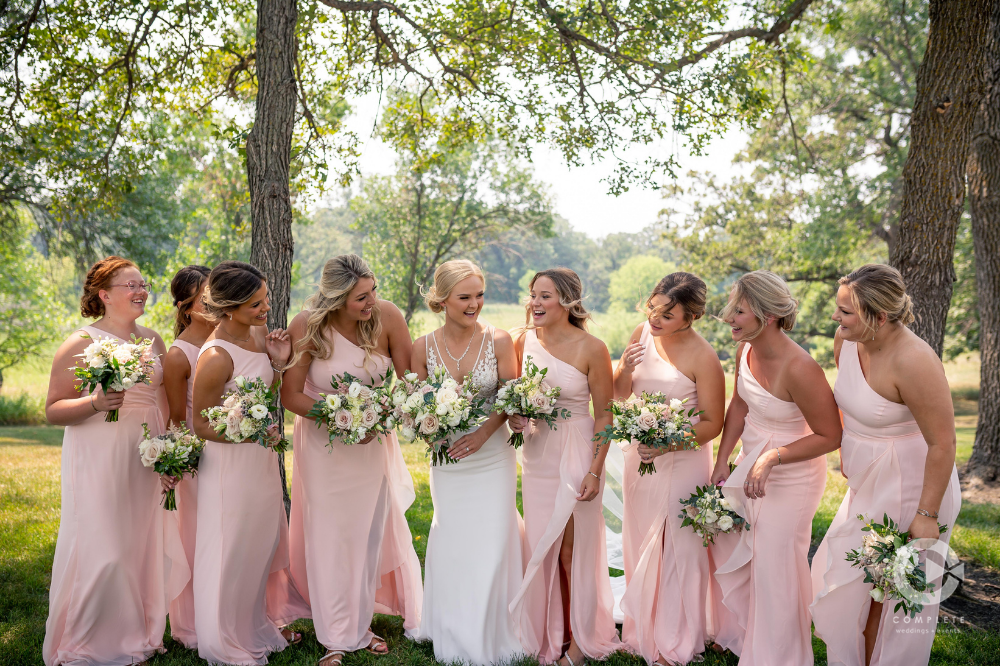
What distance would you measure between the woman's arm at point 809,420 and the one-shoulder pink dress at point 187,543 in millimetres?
4138

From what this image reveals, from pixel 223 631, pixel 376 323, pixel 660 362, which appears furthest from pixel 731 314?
pixel 223 631

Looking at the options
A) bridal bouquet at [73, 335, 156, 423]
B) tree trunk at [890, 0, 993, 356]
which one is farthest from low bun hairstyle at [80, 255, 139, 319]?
tree trunk at [890, 0, 993, 356]

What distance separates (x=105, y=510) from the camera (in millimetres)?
4773

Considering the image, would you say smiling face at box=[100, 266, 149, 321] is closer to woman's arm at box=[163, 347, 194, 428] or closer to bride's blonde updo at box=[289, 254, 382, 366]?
woman's arm at box=[163, 347, 194, 428]

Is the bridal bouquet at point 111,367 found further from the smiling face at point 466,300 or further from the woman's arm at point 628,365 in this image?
the woman's arm at point 628,365

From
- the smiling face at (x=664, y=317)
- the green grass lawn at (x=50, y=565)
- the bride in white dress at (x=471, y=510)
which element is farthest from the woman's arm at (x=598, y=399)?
the green grass lawn at (x=50, y=565)

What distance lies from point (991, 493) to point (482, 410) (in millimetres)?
9089

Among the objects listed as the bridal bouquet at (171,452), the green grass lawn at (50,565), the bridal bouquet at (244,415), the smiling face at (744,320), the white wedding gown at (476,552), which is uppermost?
the smiling face at (744,320)

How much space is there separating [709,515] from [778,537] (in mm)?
495

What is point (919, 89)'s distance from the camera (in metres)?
6.39

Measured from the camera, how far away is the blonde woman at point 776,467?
4418mm

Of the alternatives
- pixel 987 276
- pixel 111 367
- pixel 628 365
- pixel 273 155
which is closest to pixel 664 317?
pixel 628 365

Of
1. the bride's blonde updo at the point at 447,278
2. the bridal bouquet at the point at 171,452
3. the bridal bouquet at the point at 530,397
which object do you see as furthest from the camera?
the bride's blonde updo at the point at 447,278

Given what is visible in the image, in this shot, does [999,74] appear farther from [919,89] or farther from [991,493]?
[991,493]
